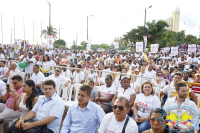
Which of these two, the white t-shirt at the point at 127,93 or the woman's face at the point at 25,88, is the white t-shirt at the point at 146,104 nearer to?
the white t-shirt at the point at 127,93

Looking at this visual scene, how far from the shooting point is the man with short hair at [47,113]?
3436mm

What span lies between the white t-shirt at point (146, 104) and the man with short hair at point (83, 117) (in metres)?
1.13

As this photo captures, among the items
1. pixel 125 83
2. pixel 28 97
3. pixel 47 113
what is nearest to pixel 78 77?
pixel 125 83

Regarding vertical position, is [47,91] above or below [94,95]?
above

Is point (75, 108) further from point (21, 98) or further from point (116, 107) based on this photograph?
point (21, 98)

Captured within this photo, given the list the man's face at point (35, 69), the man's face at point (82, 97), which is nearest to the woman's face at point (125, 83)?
the man's face at point (82, 97)

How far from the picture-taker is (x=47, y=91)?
368 cm

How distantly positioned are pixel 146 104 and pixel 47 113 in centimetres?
210

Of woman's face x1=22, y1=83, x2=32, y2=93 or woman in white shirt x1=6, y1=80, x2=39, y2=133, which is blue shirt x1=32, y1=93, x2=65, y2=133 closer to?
woman in white shirt x1=6, y1=80, x2=39, y2=133

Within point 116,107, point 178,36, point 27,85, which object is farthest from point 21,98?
point 178,36

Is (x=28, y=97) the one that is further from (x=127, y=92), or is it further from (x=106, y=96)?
(x=127, y=92)

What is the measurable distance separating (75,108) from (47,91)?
737 mm

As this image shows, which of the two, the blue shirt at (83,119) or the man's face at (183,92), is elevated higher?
the man's face at (183,92)

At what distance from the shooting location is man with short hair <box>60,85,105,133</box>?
3.29 m
